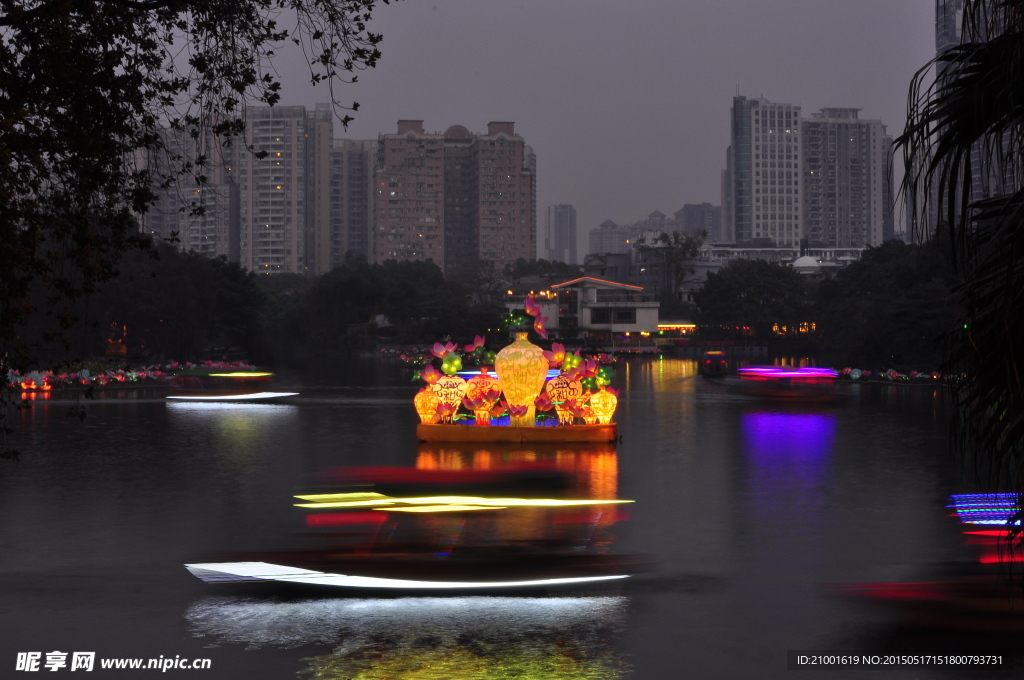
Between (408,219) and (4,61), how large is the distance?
597 feet

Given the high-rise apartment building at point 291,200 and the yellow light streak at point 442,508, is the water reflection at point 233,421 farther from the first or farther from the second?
the high-rise apartment building at point 291,200

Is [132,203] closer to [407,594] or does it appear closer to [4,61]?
[4,61]

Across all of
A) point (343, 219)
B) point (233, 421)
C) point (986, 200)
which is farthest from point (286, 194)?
point (986, 200)

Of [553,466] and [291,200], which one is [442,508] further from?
[291,200]

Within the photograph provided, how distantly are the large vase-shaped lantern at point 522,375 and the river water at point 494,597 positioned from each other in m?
1.76

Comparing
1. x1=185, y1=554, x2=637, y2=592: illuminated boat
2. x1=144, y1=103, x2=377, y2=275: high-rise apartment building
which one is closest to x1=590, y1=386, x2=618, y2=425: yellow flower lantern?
x1=185, y1=554, x2=637, y2=592: illuminated boat

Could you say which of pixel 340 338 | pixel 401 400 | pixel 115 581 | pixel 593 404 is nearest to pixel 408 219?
pixel 340 338

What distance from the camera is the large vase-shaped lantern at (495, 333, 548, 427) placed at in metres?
22.0

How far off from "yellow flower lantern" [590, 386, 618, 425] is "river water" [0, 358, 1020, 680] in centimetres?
74

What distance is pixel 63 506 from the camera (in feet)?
49.1

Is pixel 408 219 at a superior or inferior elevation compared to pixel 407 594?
superior

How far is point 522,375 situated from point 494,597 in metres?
12.2

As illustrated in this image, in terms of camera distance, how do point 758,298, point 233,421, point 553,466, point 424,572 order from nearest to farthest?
point 424,572, point 553,466, point 233,421, point 758,298

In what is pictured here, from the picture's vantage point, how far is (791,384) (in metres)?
44.3
